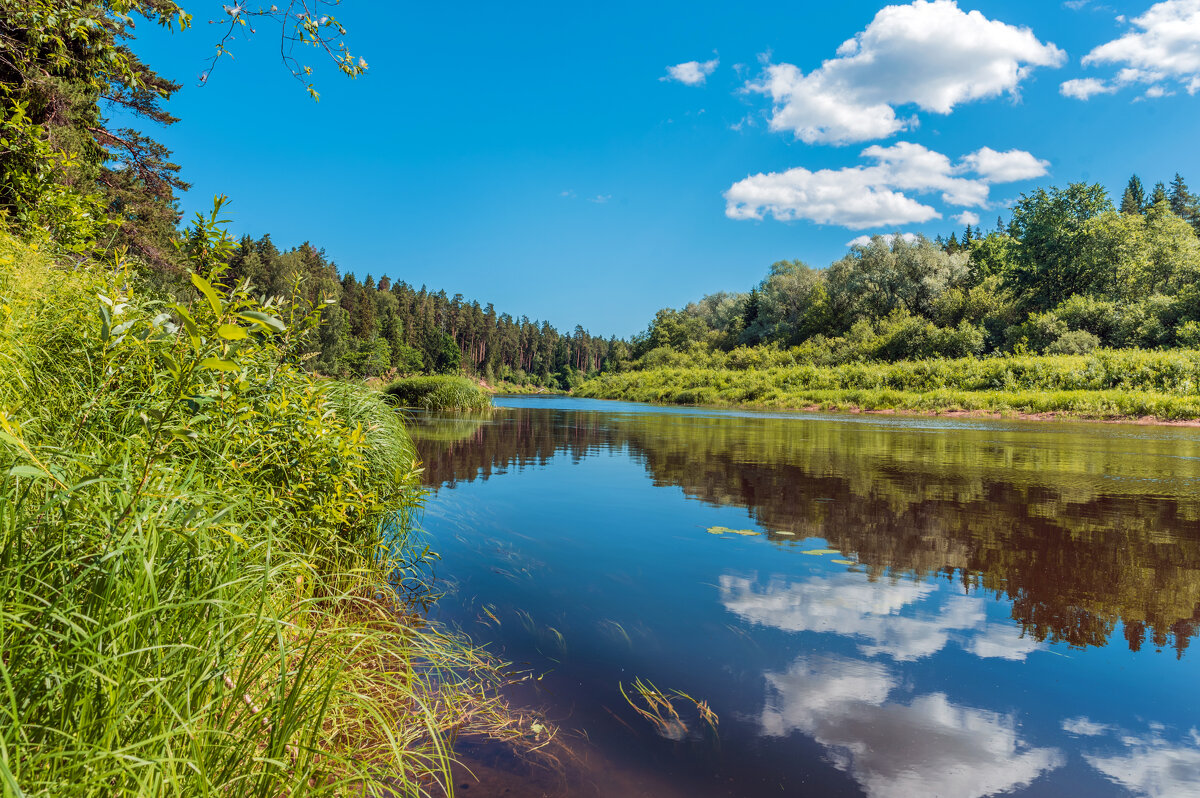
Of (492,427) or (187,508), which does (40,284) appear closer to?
(187,508)

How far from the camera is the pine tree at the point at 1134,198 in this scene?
93.2m

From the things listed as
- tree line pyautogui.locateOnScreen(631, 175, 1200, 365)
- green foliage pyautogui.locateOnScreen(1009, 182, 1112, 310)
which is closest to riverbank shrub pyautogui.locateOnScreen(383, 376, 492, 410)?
tree line pyautogui.locateOnScreen(631, 175, 1200, 365)

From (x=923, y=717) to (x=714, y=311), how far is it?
90837mm

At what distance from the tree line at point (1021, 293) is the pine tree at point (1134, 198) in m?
48.3

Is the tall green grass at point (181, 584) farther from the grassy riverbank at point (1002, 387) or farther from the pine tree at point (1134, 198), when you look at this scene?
the pine tree at point (1134, 198)

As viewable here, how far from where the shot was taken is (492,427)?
888 inches

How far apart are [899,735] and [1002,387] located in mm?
35067

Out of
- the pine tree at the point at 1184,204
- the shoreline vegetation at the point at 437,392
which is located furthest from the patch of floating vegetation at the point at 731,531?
the pine tree at the point at 1184,204

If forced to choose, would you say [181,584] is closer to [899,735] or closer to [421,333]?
[899,735]

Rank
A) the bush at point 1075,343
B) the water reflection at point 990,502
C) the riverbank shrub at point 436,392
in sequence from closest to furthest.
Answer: the water reflection at point 990,502, the riverbank shrub at point 436,392, the bush at point 1075,343

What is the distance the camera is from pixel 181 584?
7.07ft

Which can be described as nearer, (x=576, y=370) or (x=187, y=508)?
(x=187, y=508)

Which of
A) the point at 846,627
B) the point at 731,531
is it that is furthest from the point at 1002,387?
the point at 846,627

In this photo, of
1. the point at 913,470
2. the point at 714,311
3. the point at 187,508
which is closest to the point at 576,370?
the point at 714,311
